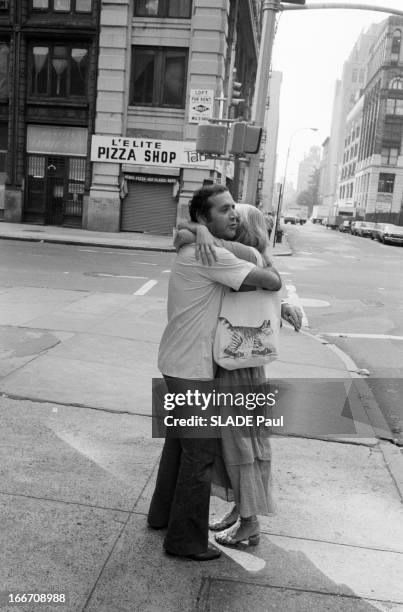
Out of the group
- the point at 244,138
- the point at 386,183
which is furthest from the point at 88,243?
the point at 386,183

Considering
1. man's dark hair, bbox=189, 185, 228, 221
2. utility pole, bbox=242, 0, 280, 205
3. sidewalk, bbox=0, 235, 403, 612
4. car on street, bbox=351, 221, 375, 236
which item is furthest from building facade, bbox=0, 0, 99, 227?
Result: car on street, bbox=351, 221, 375, 236

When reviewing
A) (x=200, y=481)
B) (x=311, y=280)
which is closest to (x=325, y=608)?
(x=200, y=481)

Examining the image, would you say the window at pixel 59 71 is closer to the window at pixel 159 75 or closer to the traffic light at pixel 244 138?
the window at pixel 159 75

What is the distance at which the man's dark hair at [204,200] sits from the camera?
2.96 m

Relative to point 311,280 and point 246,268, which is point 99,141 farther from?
point 246,268

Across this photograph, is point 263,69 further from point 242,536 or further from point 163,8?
point 163,8

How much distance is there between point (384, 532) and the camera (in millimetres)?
3480

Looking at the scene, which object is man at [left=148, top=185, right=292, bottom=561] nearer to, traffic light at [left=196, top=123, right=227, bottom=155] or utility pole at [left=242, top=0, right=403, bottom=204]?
utility pole at [left=242, top=0, right=403, bottom=204]

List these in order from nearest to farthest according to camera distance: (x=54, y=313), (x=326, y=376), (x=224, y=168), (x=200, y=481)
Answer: (x=200, y=481) → (x=326, y=376) → (x=54, y=313) → (x=224, y=168)

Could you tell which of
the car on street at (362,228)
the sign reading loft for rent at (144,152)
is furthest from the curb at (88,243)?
the car on street at (362,228)

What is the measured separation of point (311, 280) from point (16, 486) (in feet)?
44.5

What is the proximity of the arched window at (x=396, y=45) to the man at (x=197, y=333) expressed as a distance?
10222 cm

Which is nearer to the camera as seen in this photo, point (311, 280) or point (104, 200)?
point (311, 280)

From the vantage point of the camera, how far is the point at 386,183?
94312 mm
